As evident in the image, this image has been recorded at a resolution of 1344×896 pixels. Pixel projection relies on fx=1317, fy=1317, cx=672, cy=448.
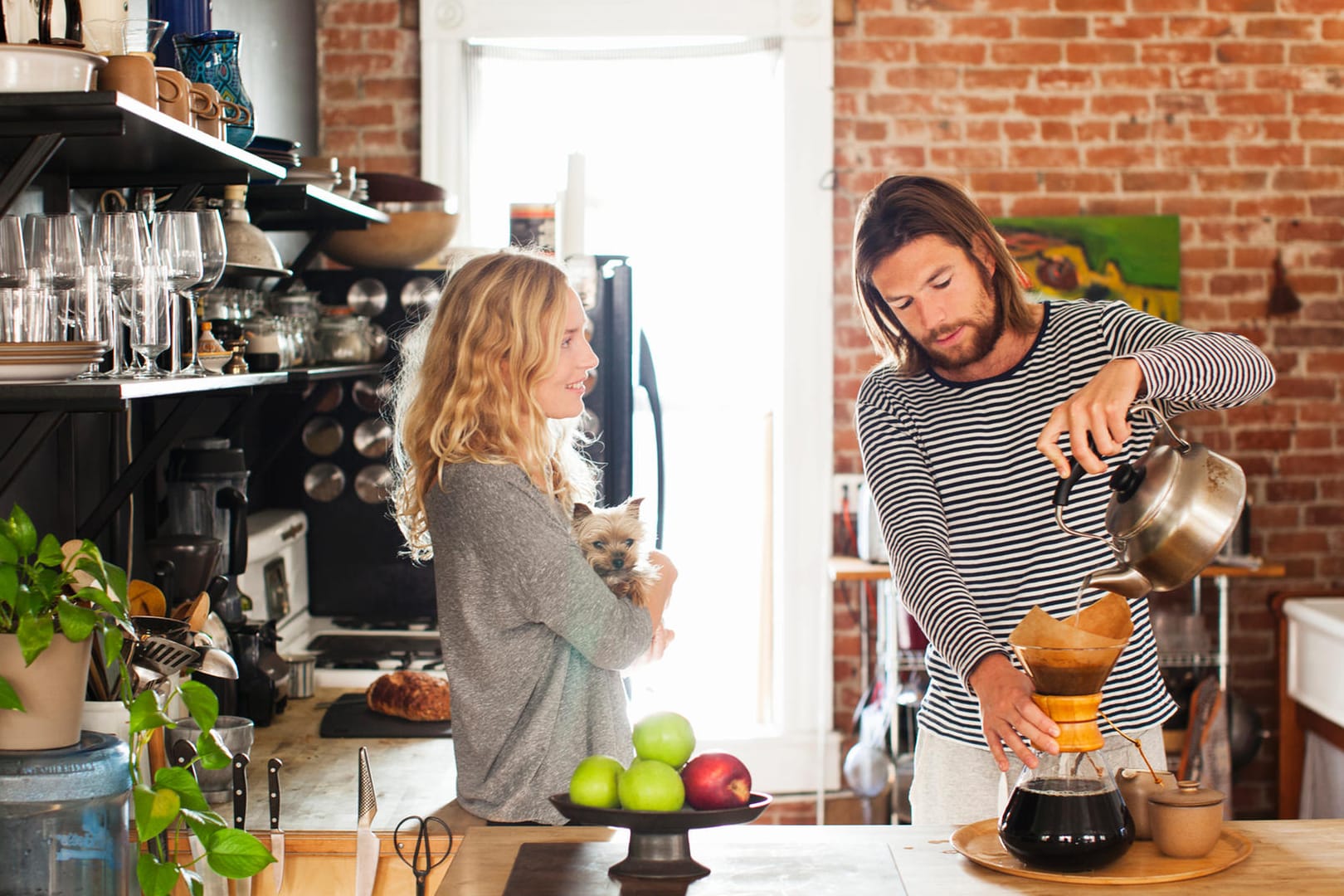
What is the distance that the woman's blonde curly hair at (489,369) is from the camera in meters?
1.82

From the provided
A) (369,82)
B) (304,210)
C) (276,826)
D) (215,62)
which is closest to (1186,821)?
(276,826)

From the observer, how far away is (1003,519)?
180cm

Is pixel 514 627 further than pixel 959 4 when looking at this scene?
No

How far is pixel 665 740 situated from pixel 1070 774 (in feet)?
1.29

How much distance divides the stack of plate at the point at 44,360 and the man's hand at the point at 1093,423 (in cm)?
106

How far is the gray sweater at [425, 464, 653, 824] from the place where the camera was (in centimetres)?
175

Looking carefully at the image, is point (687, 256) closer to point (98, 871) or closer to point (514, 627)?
point (514, 627)

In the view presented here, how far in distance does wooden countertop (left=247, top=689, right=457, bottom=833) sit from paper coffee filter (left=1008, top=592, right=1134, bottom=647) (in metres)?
1.00

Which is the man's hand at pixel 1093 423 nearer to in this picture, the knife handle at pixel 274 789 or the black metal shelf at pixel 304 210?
the knife handle at pixel 274 789

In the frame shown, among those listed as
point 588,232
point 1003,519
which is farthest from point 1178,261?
point 1003,519

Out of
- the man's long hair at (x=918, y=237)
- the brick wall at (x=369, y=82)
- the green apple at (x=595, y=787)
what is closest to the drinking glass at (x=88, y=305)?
Result: the green apple at (x=595, y=787)

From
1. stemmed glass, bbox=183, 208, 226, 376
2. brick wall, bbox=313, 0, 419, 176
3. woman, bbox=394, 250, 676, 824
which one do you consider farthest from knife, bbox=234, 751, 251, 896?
brick wall, bbox=313, 0, 419, 176

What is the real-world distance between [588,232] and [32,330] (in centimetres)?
187

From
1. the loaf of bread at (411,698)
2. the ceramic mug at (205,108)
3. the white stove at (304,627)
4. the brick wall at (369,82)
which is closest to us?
the ceramic mug at (205,108)
